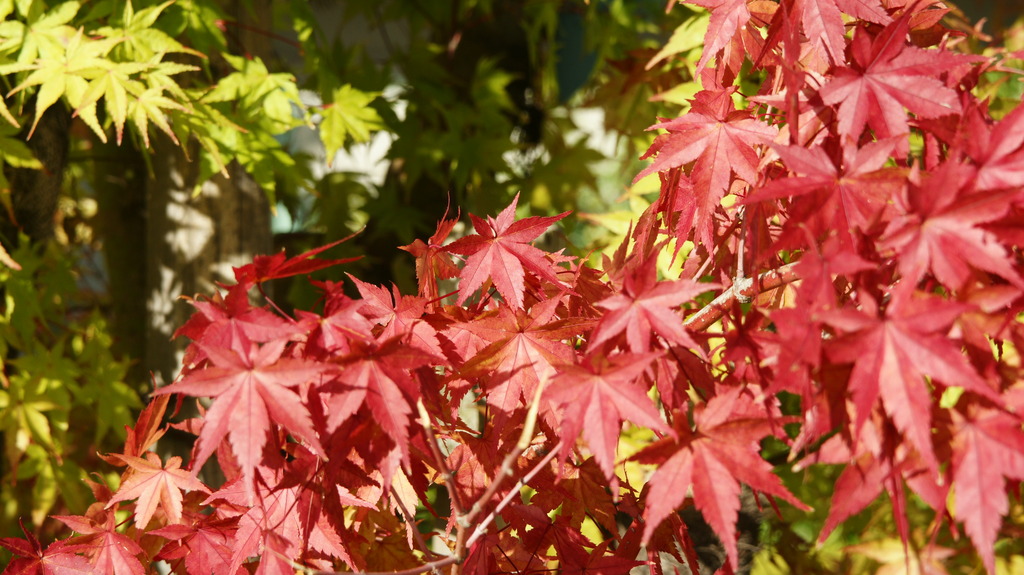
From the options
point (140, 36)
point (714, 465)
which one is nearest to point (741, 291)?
point (714, 465)

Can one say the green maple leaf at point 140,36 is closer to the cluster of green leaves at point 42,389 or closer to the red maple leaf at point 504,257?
the cluster of green leaves at point 42,389

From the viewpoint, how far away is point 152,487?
0.94 metres

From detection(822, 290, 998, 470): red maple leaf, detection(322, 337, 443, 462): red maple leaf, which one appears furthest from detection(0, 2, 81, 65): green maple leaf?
detection(822, 290, 998, 470): red maple leaf

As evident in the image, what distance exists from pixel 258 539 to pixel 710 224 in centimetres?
64

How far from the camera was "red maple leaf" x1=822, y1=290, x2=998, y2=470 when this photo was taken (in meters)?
0.57

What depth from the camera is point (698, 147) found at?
85 cm

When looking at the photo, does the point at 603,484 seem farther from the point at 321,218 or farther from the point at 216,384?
the point at 321,218

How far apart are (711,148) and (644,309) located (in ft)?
0.80

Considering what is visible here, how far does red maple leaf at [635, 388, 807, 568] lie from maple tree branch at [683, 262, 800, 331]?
15cm

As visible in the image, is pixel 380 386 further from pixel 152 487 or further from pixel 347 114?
pixel 347 114

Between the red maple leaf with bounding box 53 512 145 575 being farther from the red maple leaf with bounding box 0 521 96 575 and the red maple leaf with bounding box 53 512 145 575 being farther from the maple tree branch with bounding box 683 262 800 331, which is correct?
the maple tree branch with bounding box 683 262 800 331

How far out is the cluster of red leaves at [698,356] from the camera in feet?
2.00

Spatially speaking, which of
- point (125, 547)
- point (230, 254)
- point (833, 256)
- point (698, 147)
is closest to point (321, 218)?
point (230, 254)

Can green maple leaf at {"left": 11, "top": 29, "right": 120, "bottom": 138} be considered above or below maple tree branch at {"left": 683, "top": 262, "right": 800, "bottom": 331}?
above
